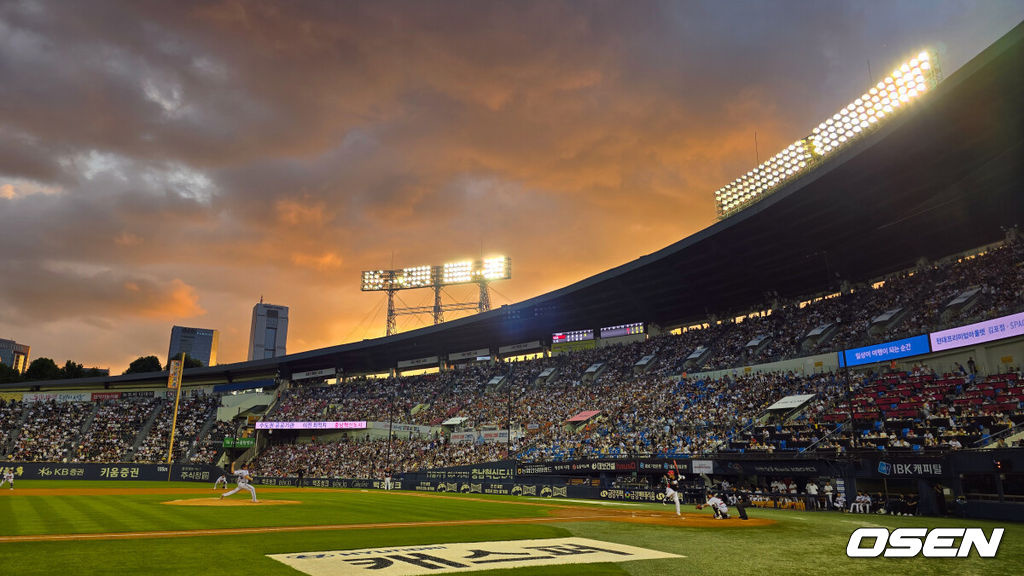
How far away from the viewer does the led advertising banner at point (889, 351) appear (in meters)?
33.5

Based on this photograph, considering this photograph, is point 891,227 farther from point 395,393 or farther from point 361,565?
point 395,393

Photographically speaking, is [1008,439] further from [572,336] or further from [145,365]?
[145,365]

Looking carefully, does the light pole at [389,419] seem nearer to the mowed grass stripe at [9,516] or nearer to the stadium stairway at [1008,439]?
the mowed grass stripe at [9,516]

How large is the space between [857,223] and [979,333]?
11.1m

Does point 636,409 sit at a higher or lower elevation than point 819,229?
lower

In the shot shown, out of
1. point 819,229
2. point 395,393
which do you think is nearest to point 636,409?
point 819,229

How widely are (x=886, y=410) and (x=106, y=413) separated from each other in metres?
82.0

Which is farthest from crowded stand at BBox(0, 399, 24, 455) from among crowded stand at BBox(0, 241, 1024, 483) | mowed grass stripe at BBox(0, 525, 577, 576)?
mowed grass stripe at BBox(0, 525, 577, 576)

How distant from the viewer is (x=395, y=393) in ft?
236

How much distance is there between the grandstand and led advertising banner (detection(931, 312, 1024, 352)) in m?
0.35

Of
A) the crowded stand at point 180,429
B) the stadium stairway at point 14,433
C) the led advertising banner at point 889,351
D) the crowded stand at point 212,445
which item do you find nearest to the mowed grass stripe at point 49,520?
the led advertising banner at point 889,351

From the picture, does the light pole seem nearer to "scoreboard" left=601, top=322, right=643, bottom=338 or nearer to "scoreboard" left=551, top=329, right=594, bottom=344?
"scoreboard" left=551, top=329, right=594, bottom=344

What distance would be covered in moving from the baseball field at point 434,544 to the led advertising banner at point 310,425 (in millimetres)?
42142

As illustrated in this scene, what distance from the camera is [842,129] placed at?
41844mm
